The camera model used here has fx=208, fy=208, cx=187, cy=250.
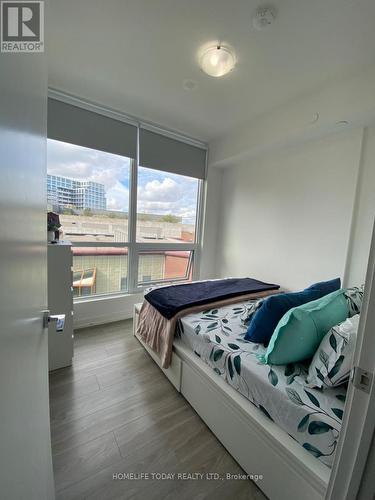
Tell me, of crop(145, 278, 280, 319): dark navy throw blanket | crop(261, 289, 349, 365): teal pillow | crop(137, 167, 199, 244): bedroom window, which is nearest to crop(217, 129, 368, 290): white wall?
crop(145, 278, 280, 319): dark navy throw blanket

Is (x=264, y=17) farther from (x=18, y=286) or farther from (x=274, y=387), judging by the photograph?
(x=274, y=387)

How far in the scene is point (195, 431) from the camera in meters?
1.43

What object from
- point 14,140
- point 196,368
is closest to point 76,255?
point 196,368

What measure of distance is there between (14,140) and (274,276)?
Result: 119 inches

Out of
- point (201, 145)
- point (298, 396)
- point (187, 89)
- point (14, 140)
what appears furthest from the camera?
point (201, 145)

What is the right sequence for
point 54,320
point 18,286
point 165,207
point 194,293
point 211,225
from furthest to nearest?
point 211,225 → point 165,207 → point 194,293 → point 54,320 → point 18,286

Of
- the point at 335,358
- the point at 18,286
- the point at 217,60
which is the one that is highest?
the point at 217,60

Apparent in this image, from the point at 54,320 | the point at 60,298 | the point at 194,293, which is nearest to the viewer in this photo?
the point at 54,320

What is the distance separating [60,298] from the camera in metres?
1.89

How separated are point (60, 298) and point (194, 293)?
128cm

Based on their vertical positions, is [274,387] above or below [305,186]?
below

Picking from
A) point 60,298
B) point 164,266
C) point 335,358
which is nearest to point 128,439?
point 60,298

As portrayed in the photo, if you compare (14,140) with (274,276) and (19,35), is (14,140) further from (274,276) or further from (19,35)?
(274,276)

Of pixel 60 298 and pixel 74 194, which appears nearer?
pixel 60 298
